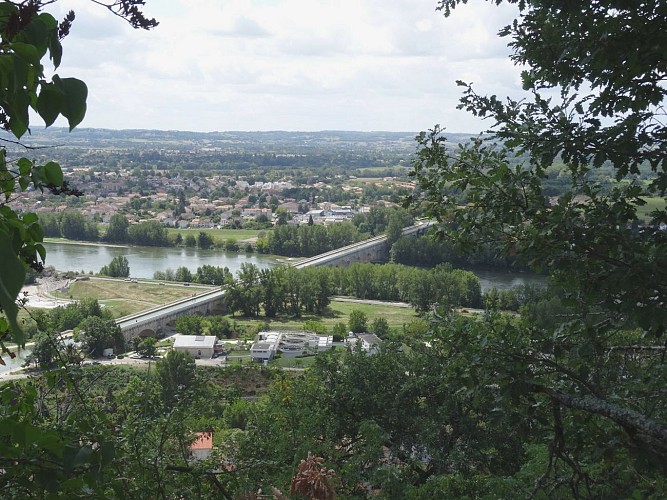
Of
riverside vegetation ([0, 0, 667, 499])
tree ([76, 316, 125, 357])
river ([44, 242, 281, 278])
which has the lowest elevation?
river ([44, 242, 281, 278])

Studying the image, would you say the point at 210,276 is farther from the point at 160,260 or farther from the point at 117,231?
the point at 117,231

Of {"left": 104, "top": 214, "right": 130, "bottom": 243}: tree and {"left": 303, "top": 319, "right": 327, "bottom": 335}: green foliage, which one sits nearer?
{"left": 303, "top": 319, "right": 327, "bottom": 335}: green foliage

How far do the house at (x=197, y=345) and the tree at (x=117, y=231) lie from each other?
64.4 feet

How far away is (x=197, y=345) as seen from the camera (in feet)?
54.7

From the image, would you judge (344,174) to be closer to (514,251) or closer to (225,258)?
(225,258)

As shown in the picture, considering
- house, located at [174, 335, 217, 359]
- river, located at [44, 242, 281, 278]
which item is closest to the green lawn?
house, located at [174, 335, 217, 359]

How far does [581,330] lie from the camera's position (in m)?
1.98

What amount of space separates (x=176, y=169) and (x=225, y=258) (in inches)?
1788

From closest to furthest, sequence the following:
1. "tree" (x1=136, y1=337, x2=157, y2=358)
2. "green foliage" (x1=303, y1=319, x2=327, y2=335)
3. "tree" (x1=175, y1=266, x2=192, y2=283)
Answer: "tree" (x1=136, y1=337, x2=157, y2=358) → "green foliage" (x1=303, y1=319, x2=327, y2=335) → "tree" (x1=175, y1=266, x2=192, y2=283)

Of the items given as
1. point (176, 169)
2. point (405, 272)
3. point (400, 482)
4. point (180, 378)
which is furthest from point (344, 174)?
point (400, 482)

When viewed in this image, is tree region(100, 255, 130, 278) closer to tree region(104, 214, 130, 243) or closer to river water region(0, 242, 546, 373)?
river water region(0, 242, 546, 373)

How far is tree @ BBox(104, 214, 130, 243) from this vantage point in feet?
116

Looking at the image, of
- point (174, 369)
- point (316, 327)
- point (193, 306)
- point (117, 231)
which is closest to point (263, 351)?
point (316, 327)

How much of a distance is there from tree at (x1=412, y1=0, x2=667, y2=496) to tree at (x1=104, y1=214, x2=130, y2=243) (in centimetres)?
3519
